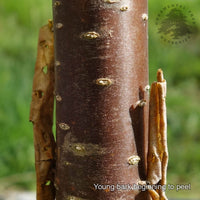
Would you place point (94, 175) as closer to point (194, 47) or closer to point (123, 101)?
point (123, 101)

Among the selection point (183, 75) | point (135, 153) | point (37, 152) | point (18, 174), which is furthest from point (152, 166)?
point (183, 75)
